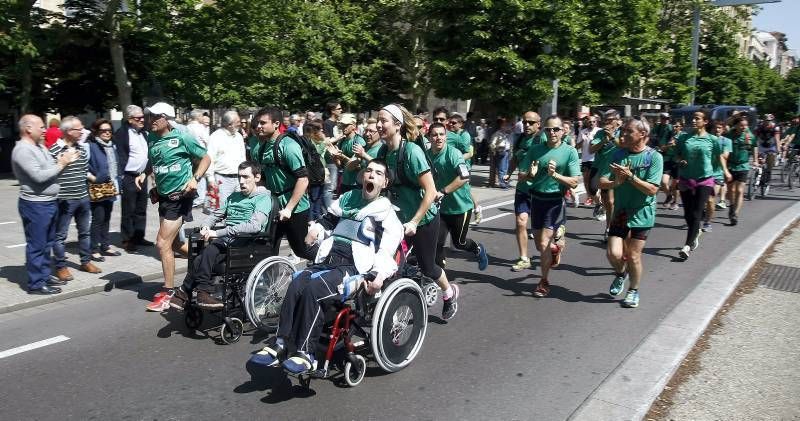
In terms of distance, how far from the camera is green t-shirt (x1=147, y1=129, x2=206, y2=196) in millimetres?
6375

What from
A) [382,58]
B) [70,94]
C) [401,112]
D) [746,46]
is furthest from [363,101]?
[746,46]

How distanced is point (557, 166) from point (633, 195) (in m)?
0.87

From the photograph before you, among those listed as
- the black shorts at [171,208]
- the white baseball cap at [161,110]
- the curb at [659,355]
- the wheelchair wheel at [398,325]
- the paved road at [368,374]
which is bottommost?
the paved road at [368,374]

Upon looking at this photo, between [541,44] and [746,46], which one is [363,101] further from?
[746,46]

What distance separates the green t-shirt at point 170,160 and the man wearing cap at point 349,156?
1.85 meters

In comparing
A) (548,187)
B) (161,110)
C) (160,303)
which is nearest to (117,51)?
(161,110)

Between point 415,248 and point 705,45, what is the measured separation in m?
43.4

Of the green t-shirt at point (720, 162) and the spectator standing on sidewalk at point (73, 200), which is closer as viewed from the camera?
the spectator standing on sidewalk at point (73, 200)

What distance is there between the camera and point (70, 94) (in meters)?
19.8

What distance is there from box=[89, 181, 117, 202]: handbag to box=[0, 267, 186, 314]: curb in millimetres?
1397

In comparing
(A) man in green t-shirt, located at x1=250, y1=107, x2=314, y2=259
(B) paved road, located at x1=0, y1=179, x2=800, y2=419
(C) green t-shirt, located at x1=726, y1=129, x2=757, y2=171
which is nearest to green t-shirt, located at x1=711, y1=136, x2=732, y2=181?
(C) green t-shirt, located at x1=726, y1=129, x2=757, y2=171

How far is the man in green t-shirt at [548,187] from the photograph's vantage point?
6.95 m

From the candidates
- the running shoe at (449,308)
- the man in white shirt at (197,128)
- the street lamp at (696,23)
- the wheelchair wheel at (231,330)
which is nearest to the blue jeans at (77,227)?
the wheelchair wheel at (231,330)

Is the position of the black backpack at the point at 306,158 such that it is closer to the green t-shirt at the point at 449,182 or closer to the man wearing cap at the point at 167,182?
the man wearing cap at the point at 167,182
